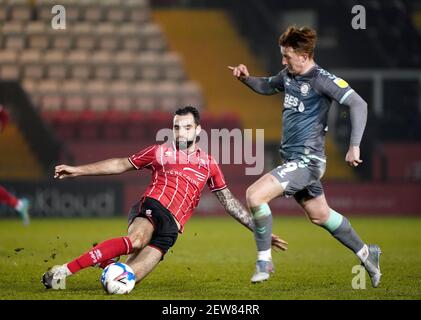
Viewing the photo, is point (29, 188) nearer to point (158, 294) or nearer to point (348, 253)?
point (348, 253)

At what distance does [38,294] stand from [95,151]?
12.9m

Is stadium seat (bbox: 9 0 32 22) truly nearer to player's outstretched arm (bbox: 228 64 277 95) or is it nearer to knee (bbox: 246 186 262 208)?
player's outstretched arm (bbox: 228 64 277 95)

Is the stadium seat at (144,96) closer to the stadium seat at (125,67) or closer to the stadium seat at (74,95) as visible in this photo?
the stadium seat at (125,67)

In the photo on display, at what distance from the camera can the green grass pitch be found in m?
8.12

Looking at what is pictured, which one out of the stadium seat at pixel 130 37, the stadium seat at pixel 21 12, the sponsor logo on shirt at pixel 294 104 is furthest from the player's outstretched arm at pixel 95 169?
the stadium seat at pixel 130 37

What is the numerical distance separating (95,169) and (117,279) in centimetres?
94

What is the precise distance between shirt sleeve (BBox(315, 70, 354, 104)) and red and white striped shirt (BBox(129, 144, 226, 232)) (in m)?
1.13

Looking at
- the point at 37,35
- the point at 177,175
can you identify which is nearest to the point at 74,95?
the point at 37,35

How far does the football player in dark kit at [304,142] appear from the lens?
8000 mm

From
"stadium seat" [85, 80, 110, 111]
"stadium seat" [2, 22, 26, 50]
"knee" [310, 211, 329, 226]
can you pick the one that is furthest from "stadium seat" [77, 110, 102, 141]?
"knee" [310, 211, 329, 226]

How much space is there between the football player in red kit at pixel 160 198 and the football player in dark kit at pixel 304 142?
0.42 meters
